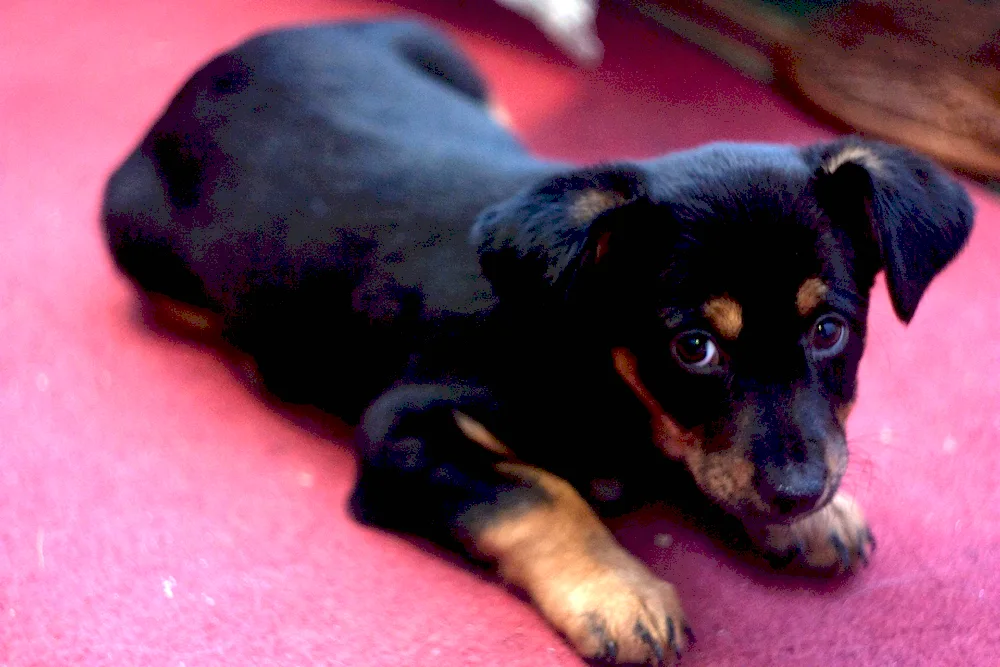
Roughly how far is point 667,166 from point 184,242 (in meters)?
1.30

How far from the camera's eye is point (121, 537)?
2064 mm

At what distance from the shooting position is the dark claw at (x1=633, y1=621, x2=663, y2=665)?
→ 1732mm

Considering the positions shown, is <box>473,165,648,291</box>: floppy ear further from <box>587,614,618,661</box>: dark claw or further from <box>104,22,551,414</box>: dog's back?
<box>587,614,618,661</box>: dark claw

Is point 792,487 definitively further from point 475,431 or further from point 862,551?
point 475,431

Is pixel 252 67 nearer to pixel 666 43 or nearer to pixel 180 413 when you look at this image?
pixel 180 413

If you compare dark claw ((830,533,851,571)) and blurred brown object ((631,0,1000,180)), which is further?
blurred brown object ((631,0,1000,180))

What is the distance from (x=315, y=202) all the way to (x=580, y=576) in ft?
3.39

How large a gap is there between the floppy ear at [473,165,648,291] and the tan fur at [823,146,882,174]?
0.35m

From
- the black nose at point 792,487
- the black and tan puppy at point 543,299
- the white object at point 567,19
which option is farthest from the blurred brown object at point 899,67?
the black nose at point 792,487

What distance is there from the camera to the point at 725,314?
164 centimetres

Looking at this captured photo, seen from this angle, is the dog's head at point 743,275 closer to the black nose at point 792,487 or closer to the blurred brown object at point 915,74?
the black nose at point 792,487

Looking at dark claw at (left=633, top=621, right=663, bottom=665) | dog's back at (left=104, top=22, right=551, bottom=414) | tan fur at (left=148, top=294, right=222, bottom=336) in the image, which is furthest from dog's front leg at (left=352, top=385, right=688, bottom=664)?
tan fur at (left=148, top=294, right=222, bottom=336)

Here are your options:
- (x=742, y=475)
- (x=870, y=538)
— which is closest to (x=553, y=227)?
(x=742, y=475)

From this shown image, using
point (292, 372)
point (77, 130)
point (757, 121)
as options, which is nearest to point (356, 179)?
point (292, 372)
